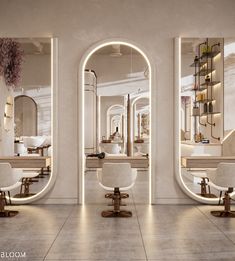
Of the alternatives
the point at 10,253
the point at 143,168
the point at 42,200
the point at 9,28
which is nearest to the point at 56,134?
the point at 42,200

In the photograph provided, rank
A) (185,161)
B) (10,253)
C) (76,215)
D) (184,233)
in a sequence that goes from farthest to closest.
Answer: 1. (185,161)
2. (76,215)
3. (184,233)
4. (10,253)

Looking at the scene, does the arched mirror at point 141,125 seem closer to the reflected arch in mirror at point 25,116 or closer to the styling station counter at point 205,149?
the styling station counter at point 205,149

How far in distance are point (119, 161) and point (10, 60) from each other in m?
2.20

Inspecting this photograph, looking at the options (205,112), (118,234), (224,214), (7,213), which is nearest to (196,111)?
(205,112)

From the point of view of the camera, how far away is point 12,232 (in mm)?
3840

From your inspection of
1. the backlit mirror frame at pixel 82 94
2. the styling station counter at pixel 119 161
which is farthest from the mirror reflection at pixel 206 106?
the styling station counter at pixel 119 161

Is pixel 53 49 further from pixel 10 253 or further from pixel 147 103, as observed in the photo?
pixel 10 253

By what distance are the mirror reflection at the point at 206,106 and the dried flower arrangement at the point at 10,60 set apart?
2337mm

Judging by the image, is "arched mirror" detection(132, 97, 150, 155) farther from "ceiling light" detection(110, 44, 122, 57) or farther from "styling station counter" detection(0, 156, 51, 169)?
"styling station counter" detection(0, 156, 51, 169)

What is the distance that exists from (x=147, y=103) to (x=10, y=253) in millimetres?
2912

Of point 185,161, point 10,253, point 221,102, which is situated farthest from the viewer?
point 221,102

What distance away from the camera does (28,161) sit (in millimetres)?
5164

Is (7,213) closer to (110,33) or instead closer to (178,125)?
(178,125)

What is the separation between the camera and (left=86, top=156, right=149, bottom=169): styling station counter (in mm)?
5164
